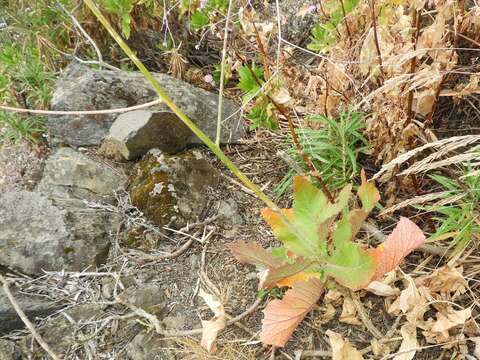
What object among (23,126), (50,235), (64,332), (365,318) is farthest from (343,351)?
(23,126)

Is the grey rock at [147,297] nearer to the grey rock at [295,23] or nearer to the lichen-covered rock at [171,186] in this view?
the lichen-covered rock at [171,186]

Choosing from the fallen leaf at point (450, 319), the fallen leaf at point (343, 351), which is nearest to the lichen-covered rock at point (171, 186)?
the fallen leaf at point (343, 351)

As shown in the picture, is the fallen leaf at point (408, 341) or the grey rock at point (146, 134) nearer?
the fallen leaf at point (408, 341)

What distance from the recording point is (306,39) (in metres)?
3.24

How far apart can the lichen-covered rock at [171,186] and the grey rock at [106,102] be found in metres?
0.30

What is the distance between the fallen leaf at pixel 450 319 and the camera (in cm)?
150

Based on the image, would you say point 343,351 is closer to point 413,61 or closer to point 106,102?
point 413,61

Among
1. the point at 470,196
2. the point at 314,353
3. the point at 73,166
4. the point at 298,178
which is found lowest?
the point at 314,353

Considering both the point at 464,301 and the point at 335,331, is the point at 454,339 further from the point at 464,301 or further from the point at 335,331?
the point at 335,331

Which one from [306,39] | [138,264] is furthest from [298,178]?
[306,39]

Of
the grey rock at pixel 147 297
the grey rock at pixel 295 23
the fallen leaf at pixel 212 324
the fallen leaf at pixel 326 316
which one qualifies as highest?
the grey rock at pixel 295 23

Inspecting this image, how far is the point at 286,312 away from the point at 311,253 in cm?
21

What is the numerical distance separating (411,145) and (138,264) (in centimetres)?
129

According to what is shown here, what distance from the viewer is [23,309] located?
73.6 inches
